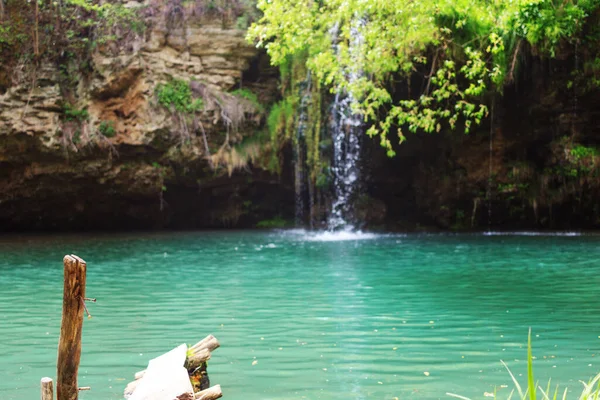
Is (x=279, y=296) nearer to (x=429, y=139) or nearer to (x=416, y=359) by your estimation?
(x=416, y=359)

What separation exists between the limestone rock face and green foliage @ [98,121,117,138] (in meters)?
0.03

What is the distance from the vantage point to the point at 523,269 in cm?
1021

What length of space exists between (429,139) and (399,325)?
42.8 ft

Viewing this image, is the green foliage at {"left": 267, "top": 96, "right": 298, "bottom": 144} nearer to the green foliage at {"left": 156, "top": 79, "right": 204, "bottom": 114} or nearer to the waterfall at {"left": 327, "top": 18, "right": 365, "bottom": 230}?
the waterfall at {"left": 327, "top": 18, "right": 365, "bottom": 230}

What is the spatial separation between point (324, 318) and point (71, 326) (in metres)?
3.53

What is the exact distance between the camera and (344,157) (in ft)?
62.2

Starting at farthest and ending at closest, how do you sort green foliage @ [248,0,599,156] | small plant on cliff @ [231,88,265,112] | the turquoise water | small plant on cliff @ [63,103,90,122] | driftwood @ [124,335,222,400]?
small plant on cliff @ [231,88,265,112] → small plant on cliff @ [63,103,90,122] → green foliage @ [248,0,599,156] → the turquoise water → driftwood @ [124,335,222,400]

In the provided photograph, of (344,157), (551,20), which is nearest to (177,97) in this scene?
(344,157)

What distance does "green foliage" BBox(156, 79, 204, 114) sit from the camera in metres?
18.2

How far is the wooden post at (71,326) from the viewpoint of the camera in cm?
351

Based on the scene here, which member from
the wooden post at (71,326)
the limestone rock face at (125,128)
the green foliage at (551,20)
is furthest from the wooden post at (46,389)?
the limestone rock face at (125,128)

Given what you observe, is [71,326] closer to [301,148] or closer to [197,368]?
[197,368]

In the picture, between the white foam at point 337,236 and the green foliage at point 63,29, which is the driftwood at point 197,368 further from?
the green foliage at point 63,29

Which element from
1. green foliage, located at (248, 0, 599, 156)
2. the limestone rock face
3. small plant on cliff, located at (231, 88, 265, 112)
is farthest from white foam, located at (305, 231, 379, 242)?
small plant on cliff, located at (231, 88, 265, 112)
